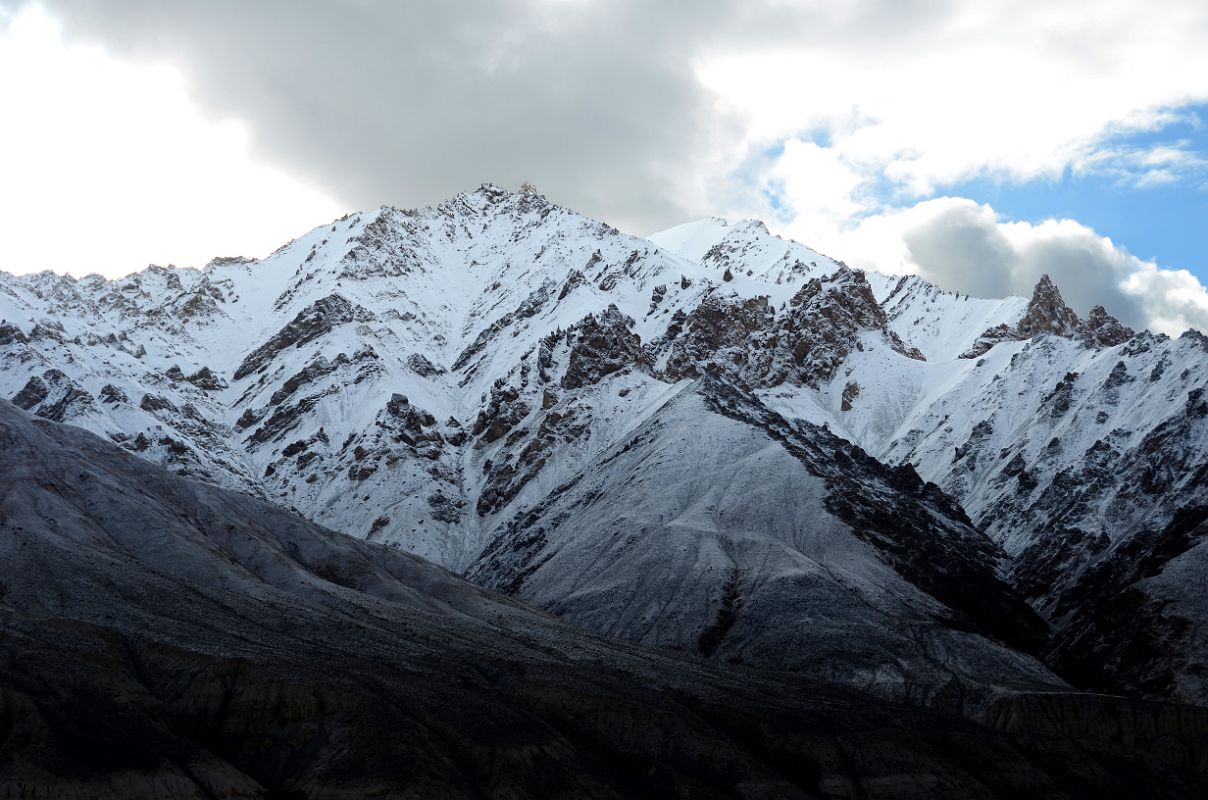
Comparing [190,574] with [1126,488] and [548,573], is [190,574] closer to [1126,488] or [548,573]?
[548,573]

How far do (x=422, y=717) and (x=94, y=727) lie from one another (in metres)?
18.8

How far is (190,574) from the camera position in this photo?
109 metres

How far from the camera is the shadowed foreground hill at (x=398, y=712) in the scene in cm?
6712

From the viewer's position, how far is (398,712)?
74.2 metres

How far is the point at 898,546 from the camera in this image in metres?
147

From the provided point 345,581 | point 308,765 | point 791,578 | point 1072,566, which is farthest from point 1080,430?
point 308,765

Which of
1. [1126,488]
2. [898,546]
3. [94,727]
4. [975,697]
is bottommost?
[94,727]

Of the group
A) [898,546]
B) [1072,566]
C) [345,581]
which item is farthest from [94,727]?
[1072,566]

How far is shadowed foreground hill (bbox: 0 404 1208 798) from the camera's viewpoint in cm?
6712

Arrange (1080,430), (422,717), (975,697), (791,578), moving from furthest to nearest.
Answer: (1080,430) < (791,578) < (975,697) < (422,717)

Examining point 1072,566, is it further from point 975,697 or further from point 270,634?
point 270,634

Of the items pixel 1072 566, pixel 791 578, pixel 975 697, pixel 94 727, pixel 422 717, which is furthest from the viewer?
pixel 1072 566

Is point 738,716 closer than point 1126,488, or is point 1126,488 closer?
point 738,716

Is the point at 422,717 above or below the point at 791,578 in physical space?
below
